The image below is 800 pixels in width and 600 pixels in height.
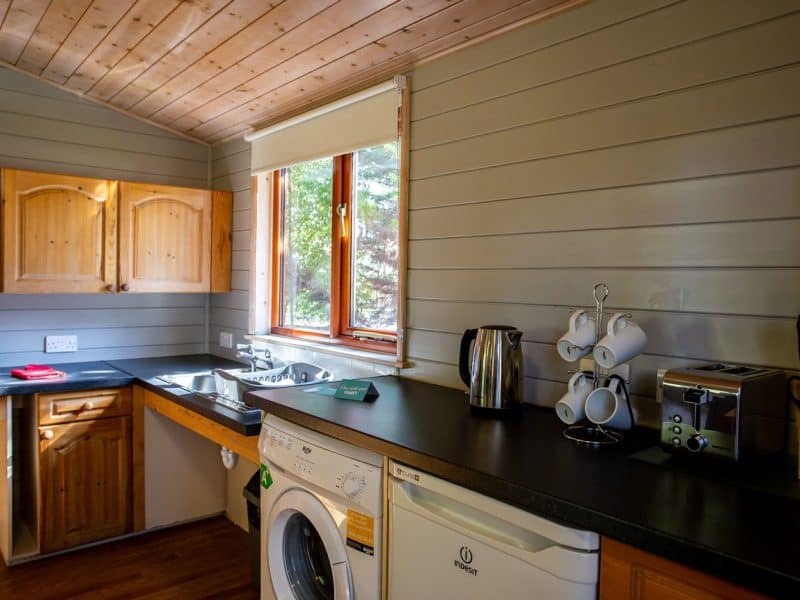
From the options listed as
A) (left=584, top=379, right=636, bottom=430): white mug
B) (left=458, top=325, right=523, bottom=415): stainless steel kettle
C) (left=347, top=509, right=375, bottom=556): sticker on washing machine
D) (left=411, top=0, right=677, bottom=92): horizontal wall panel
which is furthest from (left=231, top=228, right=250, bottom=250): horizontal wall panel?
(left=584, top=379, right=636, bottom=430): white mug

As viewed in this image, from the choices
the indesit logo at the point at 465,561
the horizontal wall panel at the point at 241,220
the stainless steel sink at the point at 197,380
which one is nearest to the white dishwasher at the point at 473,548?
the indesit logo at the point at 465,561

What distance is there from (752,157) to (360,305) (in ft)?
5.72

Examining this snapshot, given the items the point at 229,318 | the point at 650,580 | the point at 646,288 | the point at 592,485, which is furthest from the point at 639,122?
the point at 229,318

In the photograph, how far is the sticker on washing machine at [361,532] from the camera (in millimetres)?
1577

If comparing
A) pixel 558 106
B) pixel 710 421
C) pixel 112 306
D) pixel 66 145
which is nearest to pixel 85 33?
pixel 66 145

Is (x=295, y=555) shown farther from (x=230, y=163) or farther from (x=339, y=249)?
(x=230, y=163)

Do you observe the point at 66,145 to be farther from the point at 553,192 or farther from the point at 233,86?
the point at 553,192

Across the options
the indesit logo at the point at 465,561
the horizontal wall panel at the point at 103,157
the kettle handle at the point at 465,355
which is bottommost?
the indesit logo at the point at 465,561

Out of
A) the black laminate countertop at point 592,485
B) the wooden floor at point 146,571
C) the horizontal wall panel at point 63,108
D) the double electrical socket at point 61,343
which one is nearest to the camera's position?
the black laminate countertop at point 592,485

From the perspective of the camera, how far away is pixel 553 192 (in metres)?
1.84

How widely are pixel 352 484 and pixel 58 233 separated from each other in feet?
7.21

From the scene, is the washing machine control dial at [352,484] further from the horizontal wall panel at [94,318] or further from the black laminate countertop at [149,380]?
the horizontal wall panel at [94,318]

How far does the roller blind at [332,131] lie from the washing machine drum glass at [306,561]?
1.46 m

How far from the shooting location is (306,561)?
203 cm
